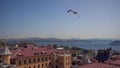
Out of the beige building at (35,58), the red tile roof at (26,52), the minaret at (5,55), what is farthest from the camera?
the red tile roof at (26,52)

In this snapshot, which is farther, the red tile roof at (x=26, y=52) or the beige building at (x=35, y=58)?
the red tile roof at (x=26, y=52)

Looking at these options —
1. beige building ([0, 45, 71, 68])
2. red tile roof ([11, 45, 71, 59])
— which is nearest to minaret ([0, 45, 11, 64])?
beige building ([0, 45, 71, 68])

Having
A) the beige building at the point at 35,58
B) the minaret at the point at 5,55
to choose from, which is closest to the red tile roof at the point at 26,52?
the beige building at the point at 35,58

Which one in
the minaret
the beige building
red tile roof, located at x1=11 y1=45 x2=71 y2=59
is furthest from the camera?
red tile roof, located at x1=11 y1=45 x2=71 y2=59

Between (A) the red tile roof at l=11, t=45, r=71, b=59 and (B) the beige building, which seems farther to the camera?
(A) the red tile roof at l=11, t=45, r=71, b=59

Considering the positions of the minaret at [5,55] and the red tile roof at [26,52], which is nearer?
the minaret at [5,55]

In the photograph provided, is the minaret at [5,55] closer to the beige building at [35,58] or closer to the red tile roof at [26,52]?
the beige building at [35,58]

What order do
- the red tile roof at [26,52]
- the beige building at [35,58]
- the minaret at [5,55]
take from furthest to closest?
the red tile roof at [26,52]
the beige building at [35,58]
the minaret at [5,55]

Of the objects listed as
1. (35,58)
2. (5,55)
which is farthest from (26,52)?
(5,55)

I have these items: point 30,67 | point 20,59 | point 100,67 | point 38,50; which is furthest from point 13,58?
point 100,67

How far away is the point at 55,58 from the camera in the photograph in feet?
60.6

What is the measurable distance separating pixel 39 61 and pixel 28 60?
126 centimetres

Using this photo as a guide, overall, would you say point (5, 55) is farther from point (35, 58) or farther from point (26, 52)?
point (35, 58)

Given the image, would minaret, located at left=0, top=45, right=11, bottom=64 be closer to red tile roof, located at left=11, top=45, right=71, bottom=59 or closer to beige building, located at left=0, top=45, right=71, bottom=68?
beige building, located at left=0, top=45, right=71, bottom=68
